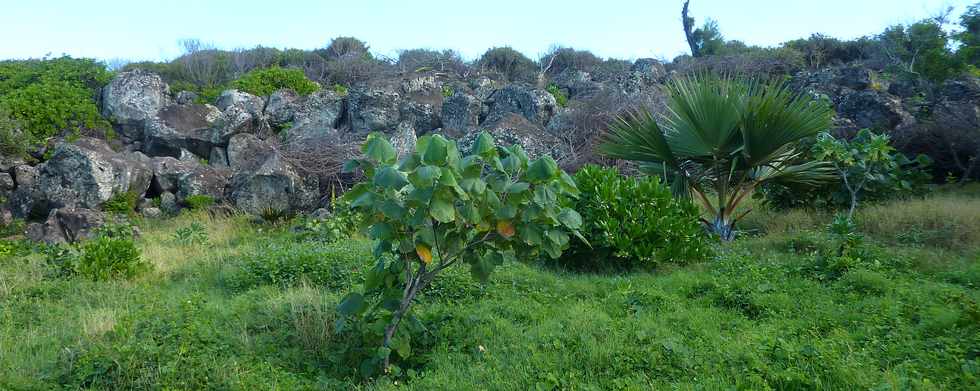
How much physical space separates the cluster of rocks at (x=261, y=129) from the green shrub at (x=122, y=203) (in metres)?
0.06

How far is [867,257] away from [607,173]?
2449mm

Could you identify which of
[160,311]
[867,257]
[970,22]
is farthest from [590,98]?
[160,311]

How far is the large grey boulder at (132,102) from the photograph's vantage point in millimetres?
14664

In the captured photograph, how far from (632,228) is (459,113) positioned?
7.67m

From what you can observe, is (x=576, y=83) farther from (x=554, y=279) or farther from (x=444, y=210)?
(x=444, y=210)

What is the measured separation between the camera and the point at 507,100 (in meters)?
14.4

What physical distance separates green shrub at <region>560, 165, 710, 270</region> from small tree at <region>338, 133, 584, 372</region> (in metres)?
2.35

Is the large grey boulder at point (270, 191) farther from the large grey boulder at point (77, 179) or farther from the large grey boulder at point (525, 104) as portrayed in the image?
the large grey boulder at point (525, 104)

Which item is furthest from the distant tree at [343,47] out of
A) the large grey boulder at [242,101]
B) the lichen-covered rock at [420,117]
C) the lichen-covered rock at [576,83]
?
the lichen-covered rock at [420,117]

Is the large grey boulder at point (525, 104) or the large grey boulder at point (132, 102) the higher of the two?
the large grey boulder at point (525, 104)

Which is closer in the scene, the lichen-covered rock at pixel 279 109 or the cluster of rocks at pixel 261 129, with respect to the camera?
the cluster of rocks at pixel 261 129

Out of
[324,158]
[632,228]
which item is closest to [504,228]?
[632,228]

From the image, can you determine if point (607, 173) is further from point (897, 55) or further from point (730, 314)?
point (897, 55)

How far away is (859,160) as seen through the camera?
26.4 ft
